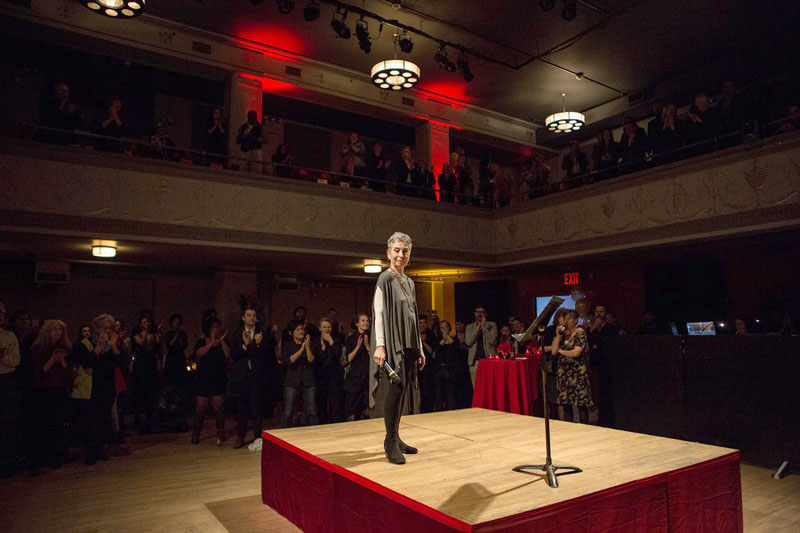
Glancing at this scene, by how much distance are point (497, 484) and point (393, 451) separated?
0.70m

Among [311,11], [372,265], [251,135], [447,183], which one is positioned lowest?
[372,265]

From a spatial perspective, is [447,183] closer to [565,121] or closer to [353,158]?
[353,158]

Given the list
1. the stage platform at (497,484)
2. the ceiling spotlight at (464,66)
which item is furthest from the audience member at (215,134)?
the stage platform at (497,484)

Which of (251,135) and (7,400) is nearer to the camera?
(7,400)

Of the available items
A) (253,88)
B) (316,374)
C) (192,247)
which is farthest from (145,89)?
(316,374)

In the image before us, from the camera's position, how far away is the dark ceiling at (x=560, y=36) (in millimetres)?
8070

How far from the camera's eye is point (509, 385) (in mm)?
6102

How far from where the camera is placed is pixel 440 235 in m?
9.54

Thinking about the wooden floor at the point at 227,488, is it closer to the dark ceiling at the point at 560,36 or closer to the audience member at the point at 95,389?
the audience member at the point at 95,389

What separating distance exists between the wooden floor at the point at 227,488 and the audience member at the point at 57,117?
4.23 meters

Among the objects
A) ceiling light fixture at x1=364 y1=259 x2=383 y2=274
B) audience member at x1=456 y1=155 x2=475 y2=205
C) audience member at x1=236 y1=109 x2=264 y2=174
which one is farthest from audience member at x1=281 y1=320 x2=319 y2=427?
audience member at x1=456 y1=155 x2=475 y2=205

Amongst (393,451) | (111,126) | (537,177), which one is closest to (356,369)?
(393,451)

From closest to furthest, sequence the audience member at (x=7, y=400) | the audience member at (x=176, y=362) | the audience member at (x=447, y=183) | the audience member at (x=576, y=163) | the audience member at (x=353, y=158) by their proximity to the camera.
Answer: the audience member at (x=7, y=400), the audience member at (x=176, y=362), the audience member at (x=576, y=163), the audience member at (x=353, y=158), the audience member at (x=447, y=183)

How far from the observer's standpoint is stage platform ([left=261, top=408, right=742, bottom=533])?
7.47 feet
